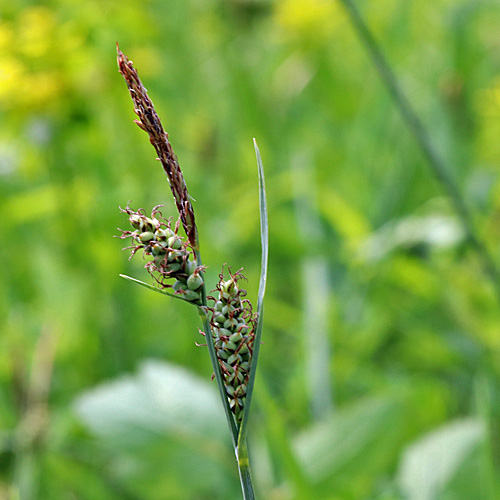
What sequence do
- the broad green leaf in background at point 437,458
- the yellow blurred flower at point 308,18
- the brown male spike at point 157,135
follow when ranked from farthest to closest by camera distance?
Answer: 1. the yellow blurred flower at point 308,18
2. the broad green leaf in background at point 437,458
3. the brown male spike at point 157,135

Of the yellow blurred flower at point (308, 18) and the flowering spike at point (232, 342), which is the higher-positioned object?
the yellow blurred flower at point (308, 18)

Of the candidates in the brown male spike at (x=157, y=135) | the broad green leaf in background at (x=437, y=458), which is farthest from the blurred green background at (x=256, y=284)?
the brown male spike at (x=157, y=135)

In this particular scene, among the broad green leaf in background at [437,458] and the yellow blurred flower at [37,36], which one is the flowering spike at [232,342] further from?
the yellow blurred flower at [37,36]

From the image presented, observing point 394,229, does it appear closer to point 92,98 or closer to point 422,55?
point 92,98

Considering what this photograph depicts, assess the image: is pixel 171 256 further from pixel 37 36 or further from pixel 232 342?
pixel 37 36

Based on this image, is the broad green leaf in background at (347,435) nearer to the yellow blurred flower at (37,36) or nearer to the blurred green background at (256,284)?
the blurred green background at (256,284)

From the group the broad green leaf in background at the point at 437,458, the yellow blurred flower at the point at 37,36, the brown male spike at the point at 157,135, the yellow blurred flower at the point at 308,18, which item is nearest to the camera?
the brown male spike at the point at 157,135

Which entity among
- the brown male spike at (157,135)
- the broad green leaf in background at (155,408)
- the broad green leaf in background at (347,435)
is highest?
the broad green leaf in background at (155,408)

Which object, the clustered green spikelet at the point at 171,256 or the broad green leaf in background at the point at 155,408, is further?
the broad green leaf in background at the point at 155,408
